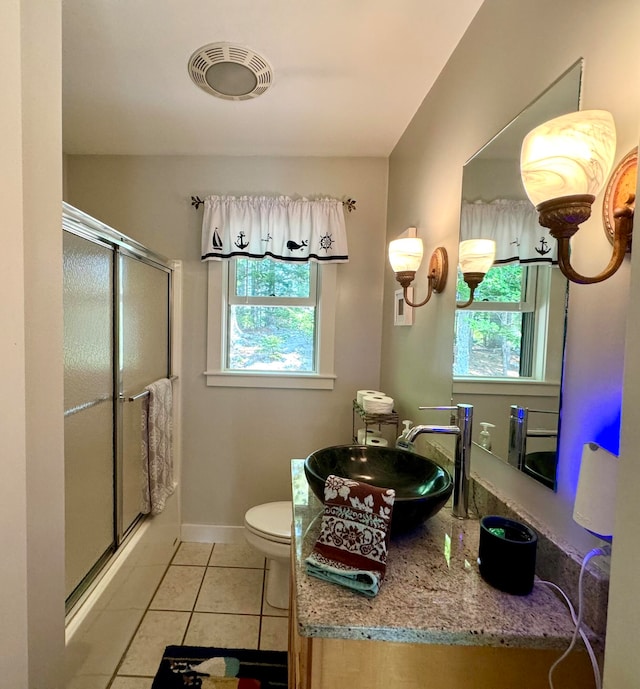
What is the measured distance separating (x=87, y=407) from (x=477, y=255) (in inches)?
56.7

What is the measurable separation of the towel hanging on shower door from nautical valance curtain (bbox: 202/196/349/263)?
0.87 m

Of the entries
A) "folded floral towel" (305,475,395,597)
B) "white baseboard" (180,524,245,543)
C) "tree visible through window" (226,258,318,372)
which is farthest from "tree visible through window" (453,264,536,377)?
"white baseboard" (180,524,245,543)

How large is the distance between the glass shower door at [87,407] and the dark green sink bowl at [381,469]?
801 millimetres

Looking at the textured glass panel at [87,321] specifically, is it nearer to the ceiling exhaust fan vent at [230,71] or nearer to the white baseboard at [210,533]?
the ceiling exhaust fan vent at [230,71]

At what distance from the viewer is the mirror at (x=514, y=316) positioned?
0.86 m

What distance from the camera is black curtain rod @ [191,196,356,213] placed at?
2.23 metres

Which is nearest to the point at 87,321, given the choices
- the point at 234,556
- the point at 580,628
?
the point at 580,628

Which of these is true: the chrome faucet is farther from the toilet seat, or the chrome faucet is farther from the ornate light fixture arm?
the toilet seat

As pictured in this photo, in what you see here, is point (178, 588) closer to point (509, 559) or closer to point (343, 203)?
point (509, 559)

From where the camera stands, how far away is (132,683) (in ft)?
4.70

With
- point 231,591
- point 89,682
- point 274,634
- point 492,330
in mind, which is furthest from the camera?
point 231,591

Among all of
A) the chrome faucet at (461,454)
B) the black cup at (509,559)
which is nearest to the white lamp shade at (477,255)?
the chrome faucet at (461,454)

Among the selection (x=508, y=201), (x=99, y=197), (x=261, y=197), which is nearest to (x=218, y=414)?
(x=261, y=197)

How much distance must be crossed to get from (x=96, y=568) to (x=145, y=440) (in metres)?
0.57
